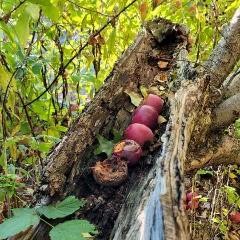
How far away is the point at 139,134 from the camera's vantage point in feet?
4.63

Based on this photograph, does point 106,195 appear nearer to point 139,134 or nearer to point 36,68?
point 139,134

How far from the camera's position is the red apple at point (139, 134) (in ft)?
4.56

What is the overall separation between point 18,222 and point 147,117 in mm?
664

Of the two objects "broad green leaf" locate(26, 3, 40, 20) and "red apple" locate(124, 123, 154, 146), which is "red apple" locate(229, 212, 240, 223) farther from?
"broad green leaf" locate(26, 3, 40, 20)

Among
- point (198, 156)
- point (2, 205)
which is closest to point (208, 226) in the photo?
point (198, 156)

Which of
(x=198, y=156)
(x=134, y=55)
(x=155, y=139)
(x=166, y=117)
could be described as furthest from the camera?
(x=134, y=55)

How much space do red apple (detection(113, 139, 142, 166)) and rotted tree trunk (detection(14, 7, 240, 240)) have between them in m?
0.02

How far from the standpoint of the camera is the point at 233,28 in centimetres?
196

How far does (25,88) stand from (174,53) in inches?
31.2

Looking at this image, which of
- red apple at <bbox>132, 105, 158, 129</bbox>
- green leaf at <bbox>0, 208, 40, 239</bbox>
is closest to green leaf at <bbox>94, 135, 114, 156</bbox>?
red apple at <bbox>132, 105, 158, 129</bbox>

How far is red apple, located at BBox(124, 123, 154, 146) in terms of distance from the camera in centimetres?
139

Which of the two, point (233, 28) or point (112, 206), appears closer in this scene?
point (112, 206)

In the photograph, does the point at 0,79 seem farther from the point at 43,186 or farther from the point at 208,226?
the point at 208,226

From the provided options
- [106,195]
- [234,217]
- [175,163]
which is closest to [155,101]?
[106,195]
